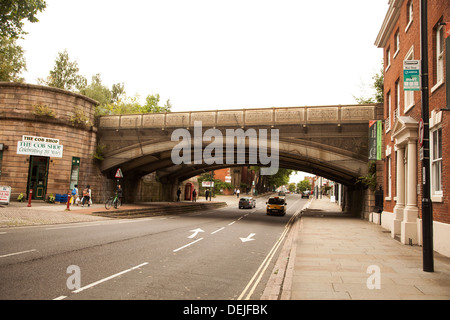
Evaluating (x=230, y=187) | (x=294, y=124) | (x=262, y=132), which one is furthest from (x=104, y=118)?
(x=230, y=187)

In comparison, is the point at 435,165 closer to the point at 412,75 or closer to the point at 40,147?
the point at 412,75

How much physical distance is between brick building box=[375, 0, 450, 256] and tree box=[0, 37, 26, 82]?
3322 cm

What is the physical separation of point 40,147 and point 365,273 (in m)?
23.9

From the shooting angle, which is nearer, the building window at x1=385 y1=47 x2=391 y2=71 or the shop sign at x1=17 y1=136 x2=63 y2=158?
the building window at x1=385 y1=47 x2=391 y2=71

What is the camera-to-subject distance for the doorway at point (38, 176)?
83.1 feet

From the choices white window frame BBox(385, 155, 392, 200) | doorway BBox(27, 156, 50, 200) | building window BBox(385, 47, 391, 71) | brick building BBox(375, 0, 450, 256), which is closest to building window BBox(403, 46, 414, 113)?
brick building BBox(375, 0, 450, 256)

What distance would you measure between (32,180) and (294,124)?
66.7ft

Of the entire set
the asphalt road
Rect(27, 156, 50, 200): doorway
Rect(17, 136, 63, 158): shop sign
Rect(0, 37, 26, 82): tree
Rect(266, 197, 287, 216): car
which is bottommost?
the asphalt road

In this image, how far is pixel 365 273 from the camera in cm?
746

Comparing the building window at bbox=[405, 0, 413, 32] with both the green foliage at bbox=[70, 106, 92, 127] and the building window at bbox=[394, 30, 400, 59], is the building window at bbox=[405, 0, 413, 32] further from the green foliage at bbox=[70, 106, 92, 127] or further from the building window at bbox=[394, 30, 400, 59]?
the green foliage at bbox=[70, 106, 92, 127]

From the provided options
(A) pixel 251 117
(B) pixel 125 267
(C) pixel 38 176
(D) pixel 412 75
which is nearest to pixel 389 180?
(D) pixel 412 75

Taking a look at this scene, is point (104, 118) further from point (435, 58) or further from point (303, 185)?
point (303, 185)

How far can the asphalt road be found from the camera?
5.66 meters

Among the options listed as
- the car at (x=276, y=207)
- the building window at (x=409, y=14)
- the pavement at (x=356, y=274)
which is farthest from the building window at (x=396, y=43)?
the car at (x=276, y=207)
